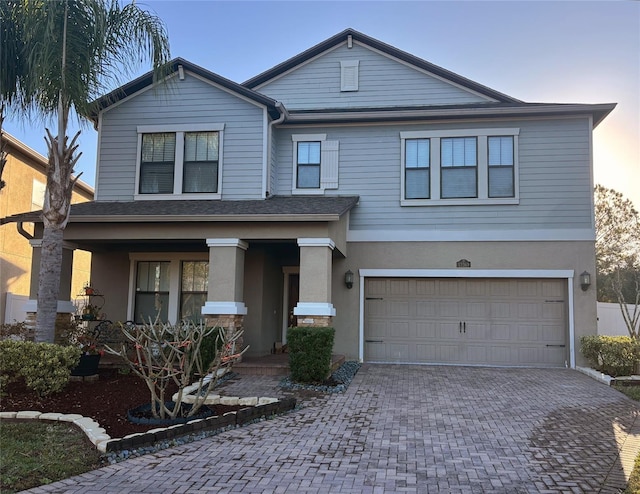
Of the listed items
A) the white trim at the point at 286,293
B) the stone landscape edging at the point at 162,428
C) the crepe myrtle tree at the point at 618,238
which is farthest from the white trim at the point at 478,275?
the crepe myrtle tree at the point at 618,238

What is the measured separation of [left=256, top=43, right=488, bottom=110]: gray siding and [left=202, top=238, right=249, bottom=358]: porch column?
5.43 meters

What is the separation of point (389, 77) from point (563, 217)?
580cm

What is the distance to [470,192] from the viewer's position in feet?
43.3

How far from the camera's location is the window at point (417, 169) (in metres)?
13.4

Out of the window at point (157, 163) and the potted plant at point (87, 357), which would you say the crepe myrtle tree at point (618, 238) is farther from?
the potted plant at point (87, 357)

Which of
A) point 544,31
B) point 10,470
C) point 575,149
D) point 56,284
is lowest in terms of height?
point 10,470

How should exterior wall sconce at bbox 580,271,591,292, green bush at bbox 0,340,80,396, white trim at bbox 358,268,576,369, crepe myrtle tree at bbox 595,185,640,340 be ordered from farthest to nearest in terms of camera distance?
crepe myrtle tree at bbox 595,185,640,340, white trim at bbox 358,268,576,369, exterior wall sconce at bbox 580,271,591,292, green bush at bbox 0,340,80,396

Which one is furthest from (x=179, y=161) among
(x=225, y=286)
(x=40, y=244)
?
(x=225, y=286)

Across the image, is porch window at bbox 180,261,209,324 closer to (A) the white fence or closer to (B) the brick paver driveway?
(B) the brick paver driveway

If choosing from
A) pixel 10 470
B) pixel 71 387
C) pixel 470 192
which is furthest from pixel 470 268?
pixel 10 470

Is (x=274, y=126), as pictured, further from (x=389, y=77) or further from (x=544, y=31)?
(x=544, y=31)

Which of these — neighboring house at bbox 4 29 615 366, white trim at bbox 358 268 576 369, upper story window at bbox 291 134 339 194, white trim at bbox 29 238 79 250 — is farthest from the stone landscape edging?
upper story window at bbox 291 134 339 194

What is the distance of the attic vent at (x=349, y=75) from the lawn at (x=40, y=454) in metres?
11.0

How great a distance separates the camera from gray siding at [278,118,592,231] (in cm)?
1287
